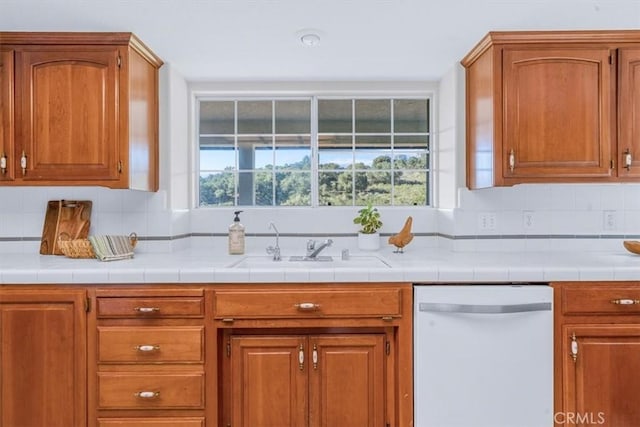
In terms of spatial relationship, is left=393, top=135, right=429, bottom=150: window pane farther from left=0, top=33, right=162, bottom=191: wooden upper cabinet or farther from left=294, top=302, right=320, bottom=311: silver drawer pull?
left=0, top=33, right=162, bottom=191: wooden upper cabinet

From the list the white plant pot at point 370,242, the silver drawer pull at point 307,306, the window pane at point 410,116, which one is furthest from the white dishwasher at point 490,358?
the window pane at point 410,116

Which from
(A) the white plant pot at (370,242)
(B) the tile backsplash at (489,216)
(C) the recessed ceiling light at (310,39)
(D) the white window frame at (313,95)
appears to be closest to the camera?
(C) the recessed ceiling light at (310,39)

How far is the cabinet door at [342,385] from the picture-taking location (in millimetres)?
1766

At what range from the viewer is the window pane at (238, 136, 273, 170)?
2672 mm

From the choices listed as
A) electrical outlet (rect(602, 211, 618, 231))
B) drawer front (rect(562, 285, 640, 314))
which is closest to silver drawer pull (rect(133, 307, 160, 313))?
drawer front (rect(562, 285, 640, 314))

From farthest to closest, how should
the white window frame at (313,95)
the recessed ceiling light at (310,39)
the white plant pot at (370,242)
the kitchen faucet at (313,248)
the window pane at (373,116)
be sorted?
1. the window pane at (373,116)
2. the white window frame at (313,95)
3. the white plant pot at (370,242)
4. the kitchen faucet at (313,248)
5. the recessed ceiling light at (310,39)

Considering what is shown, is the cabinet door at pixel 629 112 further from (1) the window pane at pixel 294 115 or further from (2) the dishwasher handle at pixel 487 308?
(1) the window pane at pixel 294 115

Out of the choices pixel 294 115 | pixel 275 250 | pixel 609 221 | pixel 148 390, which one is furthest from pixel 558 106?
pixel 148 390

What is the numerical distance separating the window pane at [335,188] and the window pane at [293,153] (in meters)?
0.15

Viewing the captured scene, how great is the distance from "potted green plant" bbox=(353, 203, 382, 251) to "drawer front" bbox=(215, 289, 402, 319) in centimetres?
73

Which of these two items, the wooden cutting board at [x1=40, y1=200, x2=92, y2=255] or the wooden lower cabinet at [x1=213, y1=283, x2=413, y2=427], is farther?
the wooden cutting board at [x1=40, y1=200, x2=92, y2=255]

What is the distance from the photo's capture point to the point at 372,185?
2684 mm

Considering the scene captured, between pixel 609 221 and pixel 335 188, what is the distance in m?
1.72

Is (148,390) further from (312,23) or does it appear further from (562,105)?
(562,105)
